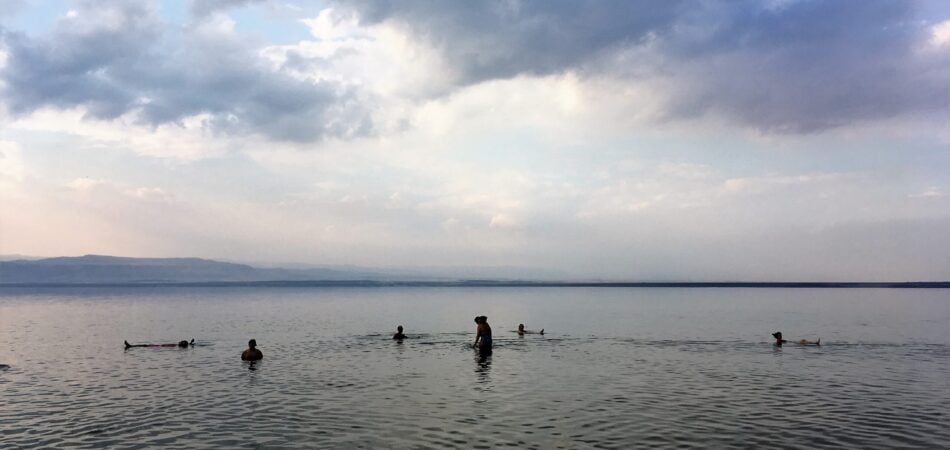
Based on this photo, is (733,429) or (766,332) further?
(766,332)

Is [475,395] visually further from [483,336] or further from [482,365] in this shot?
[483,336]

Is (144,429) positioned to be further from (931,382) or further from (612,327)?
(612,327)

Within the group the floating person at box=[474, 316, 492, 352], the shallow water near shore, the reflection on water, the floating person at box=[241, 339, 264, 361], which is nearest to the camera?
the shallow water near shore

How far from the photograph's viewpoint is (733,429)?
25375 millimetres

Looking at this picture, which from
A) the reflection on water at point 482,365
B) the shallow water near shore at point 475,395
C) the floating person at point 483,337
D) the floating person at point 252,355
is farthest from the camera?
the floating person at point 483,337

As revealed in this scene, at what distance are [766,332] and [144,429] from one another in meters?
76.8

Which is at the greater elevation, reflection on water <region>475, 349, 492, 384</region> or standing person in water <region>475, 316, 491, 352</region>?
standing person in water <region>475, 316, 491, 352</region>

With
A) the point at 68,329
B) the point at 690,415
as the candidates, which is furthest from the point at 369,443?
the point at 68,329

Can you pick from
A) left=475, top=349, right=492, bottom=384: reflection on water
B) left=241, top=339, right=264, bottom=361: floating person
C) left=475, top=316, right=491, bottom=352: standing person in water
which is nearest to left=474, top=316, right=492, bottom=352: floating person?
left=475, top=316, right=491, bottom=352: standing person in water

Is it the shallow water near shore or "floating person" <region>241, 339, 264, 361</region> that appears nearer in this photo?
the shallow water near shore

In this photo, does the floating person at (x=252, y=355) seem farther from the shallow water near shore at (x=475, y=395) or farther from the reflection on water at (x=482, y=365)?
the reflection on water at (x=482, y=365)

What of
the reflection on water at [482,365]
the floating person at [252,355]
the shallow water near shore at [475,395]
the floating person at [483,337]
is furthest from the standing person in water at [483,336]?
the floating person at [252,355]

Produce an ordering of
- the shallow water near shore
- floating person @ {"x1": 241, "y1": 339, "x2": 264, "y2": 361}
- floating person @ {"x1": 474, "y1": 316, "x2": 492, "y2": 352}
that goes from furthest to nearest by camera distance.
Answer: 1. floating person @ {"x1": 474, "y1": 316, "x2": 492, "y2": 352}
2. floating person @ {"x1": 241, "y1": 339, "x2": 264, "y2": 361}
3. the shallow water near shore

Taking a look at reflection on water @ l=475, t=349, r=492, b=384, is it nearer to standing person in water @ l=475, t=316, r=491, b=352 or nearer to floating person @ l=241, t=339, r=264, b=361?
standing person in water @ l=475, t=316, r=491, b=352
